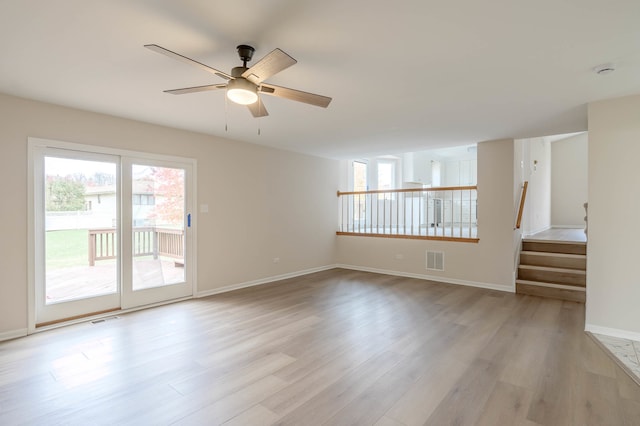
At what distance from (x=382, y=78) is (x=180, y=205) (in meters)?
3.36

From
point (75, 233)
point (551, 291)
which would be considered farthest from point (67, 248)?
point (551, 291)

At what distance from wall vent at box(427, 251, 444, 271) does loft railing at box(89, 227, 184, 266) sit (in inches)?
171

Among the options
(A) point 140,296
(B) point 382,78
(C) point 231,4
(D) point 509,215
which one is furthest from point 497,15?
(A) point 140,296

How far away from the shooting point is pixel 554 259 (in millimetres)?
5234

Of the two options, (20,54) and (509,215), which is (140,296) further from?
(509,215)

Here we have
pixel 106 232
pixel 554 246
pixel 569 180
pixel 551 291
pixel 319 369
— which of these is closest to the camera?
pixel 319 369

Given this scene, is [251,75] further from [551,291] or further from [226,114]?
[551,291]

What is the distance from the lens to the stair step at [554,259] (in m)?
5.02

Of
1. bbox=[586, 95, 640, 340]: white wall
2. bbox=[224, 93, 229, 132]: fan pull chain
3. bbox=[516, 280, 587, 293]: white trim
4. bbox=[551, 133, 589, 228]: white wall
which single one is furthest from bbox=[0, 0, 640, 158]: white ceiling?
bbox=[551, 133, 589, 228]: white wall

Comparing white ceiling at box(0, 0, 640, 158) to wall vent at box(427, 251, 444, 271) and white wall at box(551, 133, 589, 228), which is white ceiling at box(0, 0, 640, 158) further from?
white wall at box(551, 133, 589, 228)

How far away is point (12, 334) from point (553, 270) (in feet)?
23.2

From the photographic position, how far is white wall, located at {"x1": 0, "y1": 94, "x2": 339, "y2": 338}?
10.8 feet

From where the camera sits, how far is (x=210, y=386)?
2.35 m

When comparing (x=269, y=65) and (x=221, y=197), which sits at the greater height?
(x=269, y=65)
